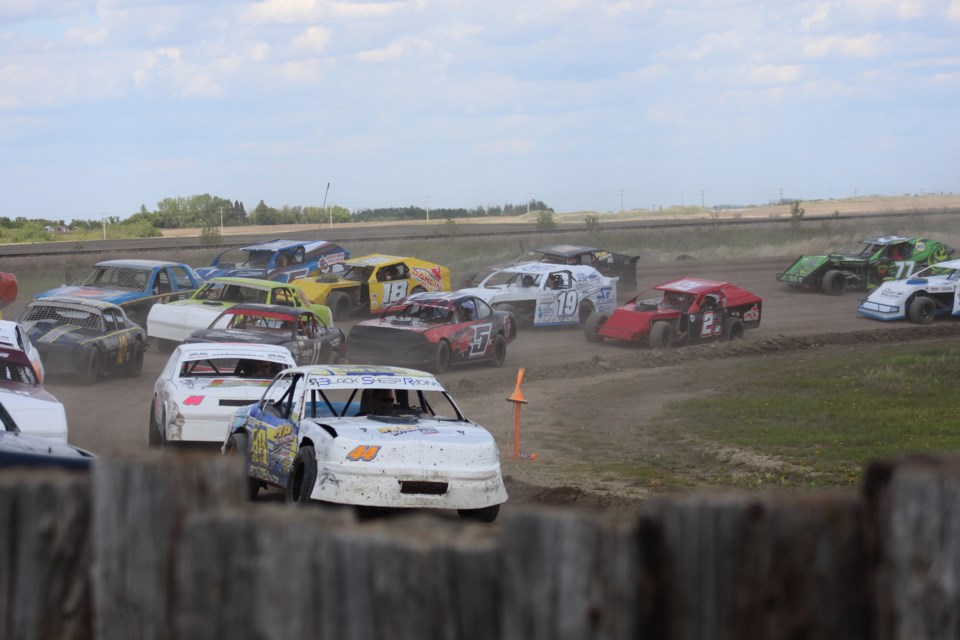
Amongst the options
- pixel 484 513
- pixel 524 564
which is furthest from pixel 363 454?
pixel 524 564

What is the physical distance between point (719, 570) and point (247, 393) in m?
11.0

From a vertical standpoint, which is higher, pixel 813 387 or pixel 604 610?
pixel 604 610

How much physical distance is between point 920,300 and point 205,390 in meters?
19.7

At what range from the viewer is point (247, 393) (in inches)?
494

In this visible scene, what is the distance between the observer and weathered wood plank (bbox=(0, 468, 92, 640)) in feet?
7.30

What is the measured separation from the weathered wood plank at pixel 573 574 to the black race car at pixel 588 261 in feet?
83.3

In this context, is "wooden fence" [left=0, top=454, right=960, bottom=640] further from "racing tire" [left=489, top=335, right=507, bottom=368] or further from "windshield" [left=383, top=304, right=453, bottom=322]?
"racing tire" [left=489, top=335, right=507, bottom=368]

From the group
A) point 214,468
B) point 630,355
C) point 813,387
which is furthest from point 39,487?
point 630,355

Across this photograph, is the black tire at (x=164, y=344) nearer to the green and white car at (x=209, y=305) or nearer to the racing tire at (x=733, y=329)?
the green and white car at (x=209, y=305)

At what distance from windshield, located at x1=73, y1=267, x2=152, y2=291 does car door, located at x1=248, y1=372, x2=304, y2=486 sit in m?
14.5

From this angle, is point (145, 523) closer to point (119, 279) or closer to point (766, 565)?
point (766, 565)

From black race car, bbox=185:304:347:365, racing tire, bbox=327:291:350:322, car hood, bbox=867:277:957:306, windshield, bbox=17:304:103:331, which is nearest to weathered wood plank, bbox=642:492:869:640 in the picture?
black race car, bbox=185:304:347:365

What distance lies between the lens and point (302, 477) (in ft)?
29.5

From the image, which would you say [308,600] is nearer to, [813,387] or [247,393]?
[247,393]
